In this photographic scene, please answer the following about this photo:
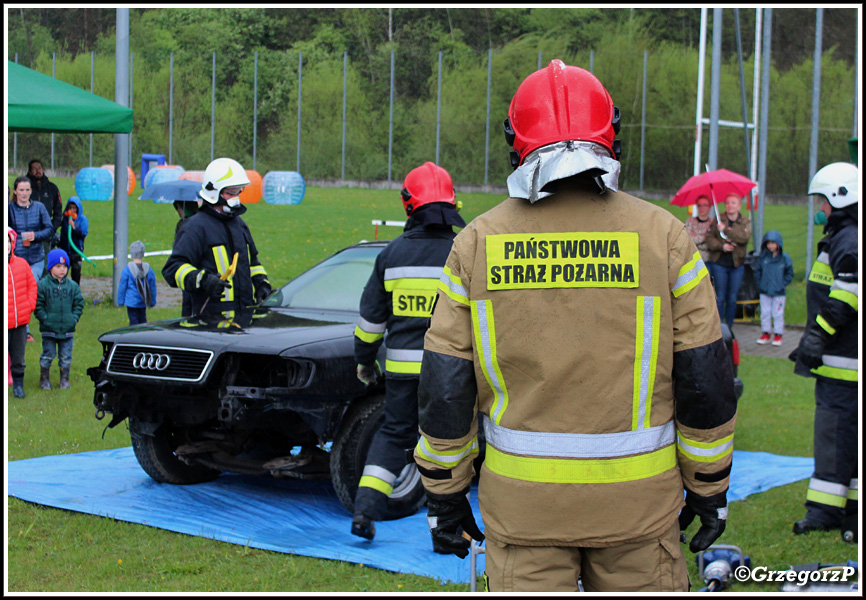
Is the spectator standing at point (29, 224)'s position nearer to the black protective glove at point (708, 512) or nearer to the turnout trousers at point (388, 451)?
the turnout trousers at point (388, 451)

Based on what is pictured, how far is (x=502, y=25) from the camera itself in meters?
38.3

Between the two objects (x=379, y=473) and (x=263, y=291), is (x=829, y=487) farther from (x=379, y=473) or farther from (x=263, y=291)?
(x=263, y=291)

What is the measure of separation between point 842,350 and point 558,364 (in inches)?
133

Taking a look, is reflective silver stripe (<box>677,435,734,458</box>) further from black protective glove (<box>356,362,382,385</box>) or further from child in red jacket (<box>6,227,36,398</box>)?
child in red jacket (<box>6,227,36,398</box>)

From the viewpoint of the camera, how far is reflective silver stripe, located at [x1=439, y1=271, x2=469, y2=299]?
2.45 meters

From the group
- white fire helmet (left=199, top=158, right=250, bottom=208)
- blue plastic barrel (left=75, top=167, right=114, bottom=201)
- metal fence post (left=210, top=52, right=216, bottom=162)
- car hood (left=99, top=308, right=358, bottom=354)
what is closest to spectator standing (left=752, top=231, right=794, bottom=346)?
car hood (left=99, top=308, right=358, bottom=354)

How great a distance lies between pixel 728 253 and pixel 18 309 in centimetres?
820

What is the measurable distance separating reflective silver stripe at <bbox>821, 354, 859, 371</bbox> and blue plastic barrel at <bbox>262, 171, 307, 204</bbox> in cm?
2439

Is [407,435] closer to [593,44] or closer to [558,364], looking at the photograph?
[558,364]

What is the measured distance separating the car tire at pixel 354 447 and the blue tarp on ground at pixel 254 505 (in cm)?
21

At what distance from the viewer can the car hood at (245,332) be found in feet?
16.6

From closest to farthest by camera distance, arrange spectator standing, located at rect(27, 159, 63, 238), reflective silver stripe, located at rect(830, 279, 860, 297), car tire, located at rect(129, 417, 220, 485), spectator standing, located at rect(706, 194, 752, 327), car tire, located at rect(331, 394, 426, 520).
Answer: reflective silver stripe, located at rect(830, 279, 860, 297) → car tire, located at rect(331, 394, 426, 520) → car tire, located at rect(129, 417, 220, 485) → spectator standing, located at rect(27, 159, 63, 238) → spectator standing, located at rect(706, 194, 752, 327)

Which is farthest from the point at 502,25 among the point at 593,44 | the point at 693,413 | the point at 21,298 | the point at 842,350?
the point at 693,413

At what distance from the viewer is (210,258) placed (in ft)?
20.9
